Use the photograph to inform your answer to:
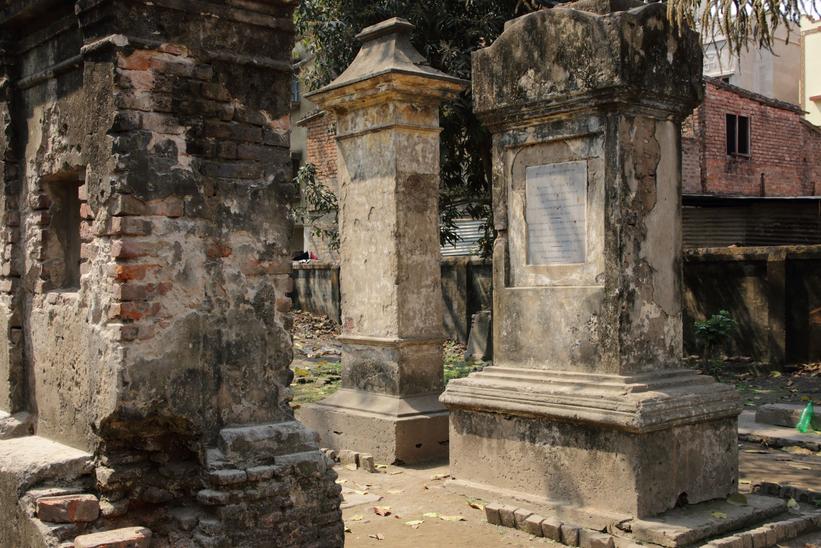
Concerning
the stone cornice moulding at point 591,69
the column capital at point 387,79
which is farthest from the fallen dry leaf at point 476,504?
the column capital at point 387,79

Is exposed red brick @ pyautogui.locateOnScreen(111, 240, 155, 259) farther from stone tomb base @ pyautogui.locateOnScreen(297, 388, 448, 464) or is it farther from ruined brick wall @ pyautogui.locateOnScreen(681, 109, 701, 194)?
ruined brick wall @ pyautogui.locateOnScreen(681, 109, 701, 194)

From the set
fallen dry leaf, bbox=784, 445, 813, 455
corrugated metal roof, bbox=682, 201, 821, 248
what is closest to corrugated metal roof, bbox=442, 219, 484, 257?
corrugated metal roof, bbox=682, 201, 821, 248

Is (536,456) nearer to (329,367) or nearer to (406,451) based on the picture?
(406,451)

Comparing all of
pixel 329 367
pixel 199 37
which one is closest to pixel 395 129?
pixel 199 37

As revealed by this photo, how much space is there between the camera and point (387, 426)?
284 inches

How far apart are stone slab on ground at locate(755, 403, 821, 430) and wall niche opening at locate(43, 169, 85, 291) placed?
6231 mm

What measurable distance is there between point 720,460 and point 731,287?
7066 mm

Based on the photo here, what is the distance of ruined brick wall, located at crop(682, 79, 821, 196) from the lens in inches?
823

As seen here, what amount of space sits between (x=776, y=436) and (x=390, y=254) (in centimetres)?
360

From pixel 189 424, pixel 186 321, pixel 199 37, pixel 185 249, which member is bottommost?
pixel 189 424

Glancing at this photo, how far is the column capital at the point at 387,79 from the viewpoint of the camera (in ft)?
24.4

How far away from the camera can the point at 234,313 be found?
14.5ft

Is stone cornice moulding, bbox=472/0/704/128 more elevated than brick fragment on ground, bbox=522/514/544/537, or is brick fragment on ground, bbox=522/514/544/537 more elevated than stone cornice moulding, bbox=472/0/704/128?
stone cornice moulding, bbox=472/0/704/128

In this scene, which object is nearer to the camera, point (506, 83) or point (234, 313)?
point (234, 313)
